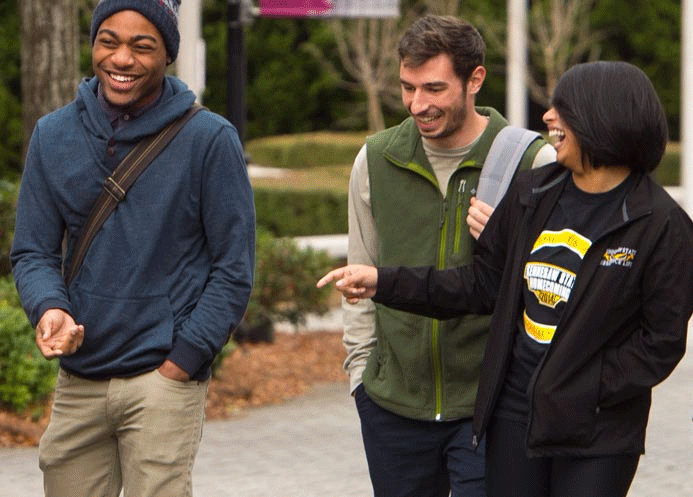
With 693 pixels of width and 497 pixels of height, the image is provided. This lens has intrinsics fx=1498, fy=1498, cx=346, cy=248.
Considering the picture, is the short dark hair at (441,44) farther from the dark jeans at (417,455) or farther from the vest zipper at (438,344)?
the dark jeans at (417,455)

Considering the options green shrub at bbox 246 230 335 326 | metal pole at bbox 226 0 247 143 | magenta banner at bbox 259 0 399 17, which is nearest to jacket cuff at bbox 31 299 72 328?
green shrub at bbox 246 230 335 326

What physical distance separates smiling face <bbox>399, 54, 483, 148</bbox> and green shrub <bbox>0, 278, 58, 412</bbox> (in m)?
4.32

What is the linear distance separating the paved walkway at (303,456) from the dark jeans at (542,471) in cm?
312

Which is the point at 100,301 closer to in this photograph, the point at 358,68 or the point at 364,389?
the point at 364,389

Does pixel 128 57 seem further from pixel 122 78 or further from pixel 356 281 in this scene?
pixel 356 281

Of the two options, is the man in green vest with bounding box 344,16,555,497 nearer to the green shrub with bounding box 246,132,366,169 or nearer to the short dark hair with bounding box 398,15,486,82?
the short dark hair with bounding box 398,15,486,82

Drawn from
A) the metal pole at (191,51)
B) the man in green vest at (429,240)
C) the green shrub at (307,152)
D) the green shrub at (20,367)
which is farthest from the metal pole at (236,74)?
the green shrub at (307,152)

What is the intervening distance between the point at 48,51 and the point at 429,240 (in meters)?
5.93

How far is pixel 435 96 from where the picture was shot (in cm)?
407

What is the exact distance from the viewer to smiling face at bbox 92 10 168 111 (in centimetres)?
382

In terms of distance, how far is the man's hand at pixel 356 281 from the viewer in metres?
3.91

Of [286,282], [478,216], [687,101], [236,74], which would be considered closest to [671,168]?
[687,101]

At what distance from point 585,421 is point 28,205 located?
60.5 inches

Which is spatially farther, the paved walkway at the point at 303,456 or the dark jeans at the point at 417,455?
the paved walkway at the point at 303,456
